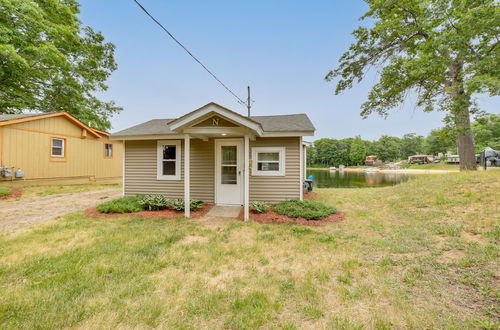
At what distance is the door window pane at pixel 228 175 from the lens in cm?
664

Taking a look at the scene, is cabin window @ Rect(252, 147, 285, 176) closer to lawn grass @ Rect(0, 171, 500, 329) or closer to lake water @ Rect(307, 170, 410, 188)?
lawn grass @ Rect(0, 171, 500, 329)

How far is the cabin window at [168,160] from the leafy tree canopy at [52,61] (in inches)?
384

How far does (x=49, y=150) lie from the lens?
10.5 m

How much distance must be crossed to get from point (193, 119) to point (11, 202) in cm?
735

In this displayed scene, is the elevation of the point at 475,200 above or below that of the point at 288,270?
above

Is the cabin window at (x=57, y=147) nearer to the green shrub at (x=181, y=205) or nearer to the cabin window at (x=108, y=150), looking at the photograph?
the cabin window at (x=108, y=150)

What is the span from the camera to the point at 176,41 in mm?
5379

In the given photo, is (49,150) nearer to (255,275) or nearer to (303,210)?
(303,210)

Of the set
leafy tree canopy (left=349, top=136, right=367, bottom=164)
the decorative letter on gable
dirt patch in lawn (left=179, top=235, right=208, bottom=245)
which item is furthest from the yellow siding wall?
leafy tree canopy (left=349, top=136, right=367, bottom=164)

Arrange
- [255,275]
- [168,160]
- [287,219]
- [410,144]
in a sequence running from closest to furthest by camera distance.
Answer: [255,275] → [287,219] → [168,160] → [410,144]

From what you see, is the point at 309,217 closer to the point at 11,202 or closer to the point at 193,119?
the point at 193,119

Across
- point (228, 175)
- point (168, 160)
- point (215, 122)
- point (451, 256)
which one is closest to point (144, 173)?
point (168, 160)

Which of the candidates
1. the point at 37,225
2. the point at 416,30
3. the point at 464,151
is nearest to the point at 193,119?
the point at 37,225

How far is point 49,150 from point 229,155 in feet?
34.4
